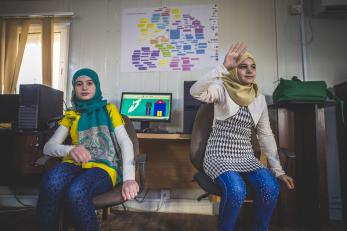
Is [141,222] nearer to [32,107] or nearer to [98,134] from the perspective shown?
[98,134]

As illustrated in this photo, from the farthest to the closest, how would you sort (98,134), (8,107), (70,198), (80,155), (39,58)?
(39,58) → (8,107) → (98,134) → (80,155) → (70,198)

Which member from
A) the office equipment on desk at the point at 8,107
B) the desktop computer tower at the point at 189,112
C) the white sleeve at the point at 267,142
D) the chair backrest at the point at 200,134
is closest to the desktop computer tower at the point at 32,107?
the office equipment on desk at the point at 8,107

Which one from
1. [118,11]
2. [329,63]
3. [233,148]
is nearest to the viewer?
[233,148]

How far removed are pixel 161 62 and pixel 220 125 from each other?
1.27 metres

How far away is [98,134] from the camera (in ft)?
4.11

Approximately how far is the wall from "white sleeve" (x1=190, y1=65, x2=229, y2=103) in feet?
3.30

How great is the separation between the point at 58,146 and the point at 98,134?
0.21 meters

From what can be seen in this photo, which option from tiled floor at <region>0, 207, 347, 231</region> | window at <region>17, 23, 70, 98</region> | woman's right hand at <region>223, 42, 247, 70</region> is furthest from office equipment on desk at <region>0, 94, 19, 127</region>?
woman's right hand at <region>223, 42, 247, 70</region>

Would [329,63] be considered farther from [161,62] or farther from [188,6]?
[161,62]

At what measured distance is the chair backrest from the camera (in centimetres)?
135

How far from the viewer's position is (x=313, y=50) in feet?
7.62

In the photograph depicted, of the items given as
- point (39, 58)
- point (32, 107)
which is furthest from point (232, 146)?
point (39, 58)

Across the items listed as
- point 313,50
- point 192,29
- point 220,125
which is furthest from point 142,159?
point 313,50

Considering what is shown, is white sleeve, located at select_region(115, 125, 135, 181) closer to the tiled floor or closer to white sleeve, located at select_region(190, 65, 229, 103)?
white sleeve, located at select_region(190, 65, 229, 103)
